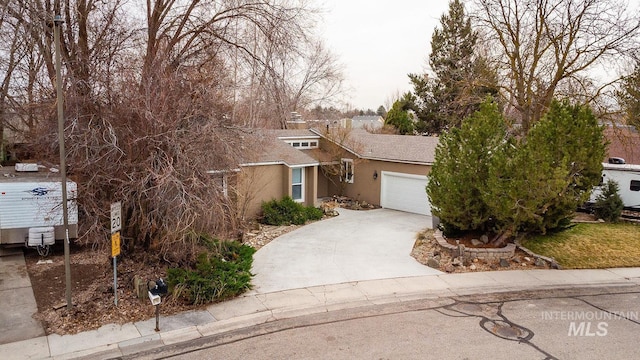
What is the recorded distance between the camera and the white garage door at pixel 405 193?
2000cm

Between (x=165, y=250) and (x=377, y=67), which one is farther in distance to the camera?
(x=377, y=67)

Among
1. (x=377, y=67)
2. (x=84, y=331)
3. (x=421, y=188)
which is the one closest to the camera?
(x=84, y=331)

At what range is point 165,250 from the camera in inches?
409

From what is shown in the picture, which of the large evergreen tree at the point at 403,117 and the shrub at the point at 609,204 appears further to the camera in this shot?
the large evergreen tree at the point at 403,117

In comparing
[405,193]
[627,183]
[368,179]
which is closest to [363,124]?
[368,179]

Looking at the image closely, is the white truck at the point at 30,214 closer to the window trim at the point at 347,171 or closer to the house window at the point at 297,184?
the house window at the point at 297,184

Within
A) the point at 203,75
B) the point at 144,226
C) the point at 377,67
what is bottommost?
the point at 144,226

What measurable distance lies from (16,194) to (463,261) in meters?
12.9

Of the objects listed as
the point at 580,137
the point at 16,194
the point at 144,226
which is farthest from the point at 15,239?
the point at 580,137

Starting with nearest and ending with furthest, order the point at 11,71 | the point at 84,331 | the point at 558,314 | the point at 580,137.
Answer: the point at 84,331 < the point at 558,314 < the point at 580,137 < the point at 11,71

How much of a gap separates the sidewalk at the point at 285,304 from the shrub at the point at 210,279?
263mm

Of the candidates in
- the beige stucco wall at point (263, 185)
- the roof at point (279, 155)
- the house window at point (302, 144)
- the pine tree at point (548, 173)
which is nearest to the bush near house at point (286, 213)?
the beige stucco wall at point (263, 185)

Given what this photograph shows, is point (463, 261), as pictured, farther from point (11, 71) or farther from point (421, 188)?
point (11, 71)

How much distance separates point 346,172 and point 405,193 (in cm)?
365
